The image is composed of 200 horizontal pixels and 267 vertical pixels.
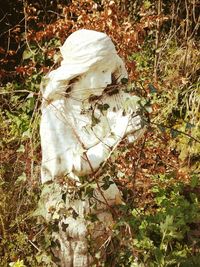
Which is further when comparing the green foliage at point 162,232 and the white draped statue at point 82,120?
the green foliage at point 162,232

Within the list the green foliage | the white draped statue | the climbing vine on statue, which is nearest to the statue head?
the white draped statue

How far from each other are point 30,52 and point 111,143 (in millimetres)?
3505

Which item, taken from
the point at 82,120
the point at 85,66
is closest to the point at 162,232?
the point at 82,120

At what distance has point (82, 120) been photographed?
8.03 feet

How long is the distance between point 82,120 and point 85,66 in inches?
10.5

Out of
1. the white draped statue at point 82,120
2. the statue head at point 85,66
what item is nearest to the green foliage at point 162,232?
the white draped statue at point 82,120

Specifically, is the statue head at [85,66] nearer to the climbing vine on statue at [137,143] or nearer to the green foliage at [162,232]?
the climbing vine on statue at [137,143]

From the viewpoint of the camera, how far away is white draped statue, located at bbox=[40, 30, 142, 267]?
7.32 feet

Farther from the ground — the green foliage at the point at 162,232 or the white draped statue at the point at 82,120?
the white draped statue at the point at 82,120

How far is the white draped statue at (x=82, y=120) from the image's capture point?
2232 mm

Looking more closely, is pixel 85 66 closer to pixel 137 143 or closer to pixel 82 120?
pixel 82 120

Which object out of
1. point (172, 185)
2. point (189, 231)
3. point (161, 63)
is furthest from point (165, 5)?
point (189, 231)

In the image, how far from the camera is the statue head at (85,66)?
2.31 metres

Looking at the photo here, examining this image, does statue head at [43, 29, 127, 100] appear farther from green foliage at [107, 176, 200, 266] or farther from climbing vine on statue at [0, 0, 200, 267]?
green foliage at [107, 176, 200, 266]
